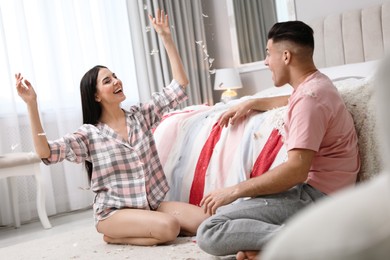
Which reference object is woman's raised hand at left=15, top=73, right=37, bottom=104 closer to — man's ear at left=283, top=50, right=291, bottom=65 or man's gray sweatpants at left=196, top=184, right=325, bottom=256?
man's gray sweatpants at left=196, top=184, right=325, bottom=256

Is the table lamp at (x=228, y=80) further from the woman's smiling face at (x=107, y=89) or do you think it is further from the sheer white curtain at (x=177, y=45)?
the woman's smiling face at (x=107, y=89)

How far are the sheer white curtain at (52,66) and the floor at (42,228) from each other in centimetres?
15

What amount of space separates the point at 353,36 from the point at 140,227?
270 centimetres

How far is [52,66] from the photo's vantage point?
4.58m

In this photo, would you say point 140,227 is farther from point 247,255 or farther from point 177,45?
point 177,45

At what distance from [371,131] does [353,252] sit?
Answer: 1743 millimetres

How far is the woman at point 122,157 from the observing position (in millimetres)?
2492

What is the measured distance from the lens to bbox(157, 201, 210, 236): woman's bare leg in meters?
2.58

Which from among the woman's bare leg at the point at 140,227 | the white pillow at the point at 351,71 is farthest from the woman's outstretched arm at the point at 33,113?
the white pillow at the point at 351,71

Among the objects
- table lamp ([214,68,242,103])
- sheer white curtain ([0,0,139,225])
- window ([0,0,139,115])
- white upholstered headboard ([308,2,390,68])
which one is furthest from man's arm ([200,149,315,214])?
table lamp ([214,68,242,103])

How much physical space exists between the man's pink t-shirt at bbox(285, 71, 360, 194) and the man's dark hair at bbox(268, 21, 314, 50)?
4.7 inches

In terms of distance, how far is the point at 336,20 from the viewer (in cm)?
456

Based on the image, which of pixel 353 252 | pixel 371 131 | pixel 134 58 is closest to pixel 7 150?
pixel 134 58

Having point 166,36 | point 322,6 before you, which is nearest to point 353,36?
point 322,6
